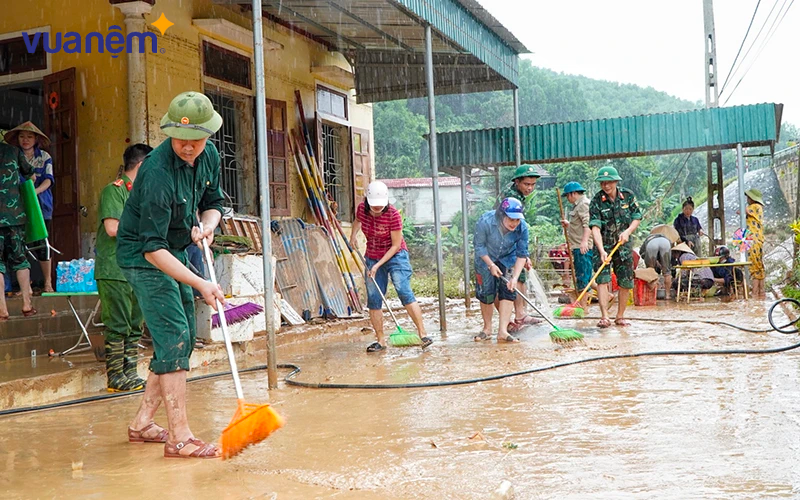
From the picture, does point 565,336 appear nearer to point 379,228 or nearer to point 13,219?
point 379,228

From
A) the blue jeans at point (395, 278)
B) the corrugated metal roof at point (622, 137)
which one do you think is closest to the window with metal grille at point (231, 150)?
the blue jeans at point (395, 278)

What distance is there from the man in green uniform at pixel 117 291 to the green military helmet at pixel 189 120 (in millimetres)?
1549

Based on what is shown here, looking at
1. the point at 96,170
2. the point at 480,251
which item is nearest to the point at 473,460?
the point at 480,251

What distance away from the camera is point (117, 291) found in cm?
556

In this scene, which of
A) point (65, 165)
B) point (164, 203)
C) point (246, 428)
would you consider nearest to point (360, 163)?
point (65, 165)

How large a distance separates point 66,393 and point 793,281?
36.4 ft

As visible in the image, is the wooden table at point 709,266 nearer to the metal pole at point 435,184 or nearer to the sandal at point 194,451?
the metal pole at point 435,184

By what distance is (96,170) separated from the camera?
29.1 ft

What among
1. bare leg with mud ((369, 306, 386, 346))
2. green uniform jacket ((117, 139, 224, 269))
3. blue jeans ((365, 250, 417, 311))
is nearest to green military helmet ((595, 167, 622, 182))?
blue jeans ((365, 250, 417, 311))

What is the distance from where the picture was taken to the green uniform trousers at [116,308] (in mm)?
5551

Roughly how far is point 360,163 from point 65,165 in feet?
19.1

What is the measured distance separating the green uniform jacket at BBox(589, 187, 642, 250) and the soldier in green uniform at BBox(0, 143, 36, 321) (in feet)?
19.6

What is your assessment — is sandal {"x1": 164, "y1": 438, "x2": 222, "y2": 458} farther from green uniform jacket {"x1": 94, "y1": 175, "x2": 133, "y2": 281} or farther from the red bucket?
the red bucket

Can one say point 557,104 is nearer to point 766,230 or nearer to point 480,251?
point 766,230
